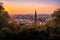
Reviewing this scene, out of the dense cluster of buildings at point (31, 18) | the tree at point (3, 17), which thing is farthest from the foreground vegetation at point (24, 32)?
the dense cluster of buildings at point (31, 18)

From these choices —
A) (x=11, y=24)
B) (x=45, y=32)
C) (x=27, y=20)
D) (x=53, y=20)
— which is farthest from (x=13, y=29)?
(x=53, y=20)

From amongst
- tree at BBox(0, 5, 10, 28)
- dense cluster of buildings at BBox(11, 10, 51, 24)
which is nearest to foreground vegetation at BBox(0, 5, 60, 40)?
tree at BBox(0, 5, 10, 28)

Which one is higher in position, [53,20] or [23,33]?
[53,20]

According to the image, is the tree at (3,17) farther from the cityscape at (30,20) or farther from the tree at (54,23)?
the tree at (54,23)

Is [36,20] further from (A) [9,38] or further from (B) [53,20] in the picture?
(A) [9,38]

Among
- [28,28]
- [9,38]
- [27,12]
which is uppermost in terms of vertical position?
[27,12]

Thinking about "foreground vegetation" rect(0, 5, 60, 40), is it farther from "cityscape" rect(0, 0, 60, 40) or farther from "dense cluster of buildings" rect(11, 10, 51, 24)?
"dense cluster of buildings" rect(11, 10, 51, 24)

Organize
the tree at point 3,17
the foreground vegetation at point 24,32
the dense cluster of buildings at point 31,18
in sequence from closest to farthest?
the foreground vegetation at point 24,32 < the tree at point 3,17 < the dense cluster of buildings at point 31,18

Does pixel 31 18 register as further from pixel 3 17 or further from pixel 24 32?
pixel 3 17
